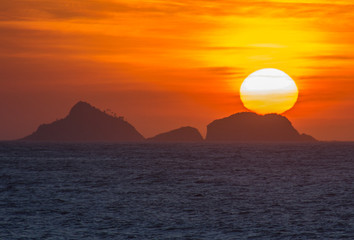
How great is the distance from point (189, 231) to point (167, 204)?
13.8 meters

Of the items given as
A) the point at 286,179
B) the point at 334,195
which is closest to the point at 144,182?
the point at 286,179

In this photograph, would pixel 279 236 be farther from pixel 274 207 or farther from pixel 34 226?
pixel 34 226

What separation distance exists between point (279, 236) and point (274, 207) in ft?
45.8

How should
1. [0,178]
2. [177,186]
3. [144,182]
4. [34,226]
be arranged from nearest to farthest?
[34,226], [177,186], [144,182], [0,178]

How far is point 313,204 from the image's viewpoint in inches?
2131

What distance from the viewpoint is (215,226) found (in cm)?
4238

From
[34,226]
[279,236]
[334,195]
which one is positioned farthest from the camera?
[334,195]

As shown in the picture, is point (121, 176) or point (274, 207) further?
point (121, 176)

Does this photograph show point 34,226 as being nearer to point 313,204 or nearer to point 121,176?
point 313,204

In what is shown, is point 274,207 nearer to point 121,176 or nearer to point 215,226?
point 215,226

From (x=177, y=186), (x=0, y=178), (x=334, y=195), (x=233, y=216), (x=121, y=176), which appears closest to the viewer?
(x=233, y=216)

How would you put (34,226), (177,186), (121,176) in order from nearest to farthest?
(34,226) < (177,186) < (121,176)

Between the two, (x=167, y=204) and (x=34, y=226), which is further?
(x=167, y=204)

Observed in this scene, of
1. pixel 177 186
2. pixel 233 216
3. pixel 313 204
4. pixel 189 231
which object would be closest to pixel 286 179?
pixel 177 186
